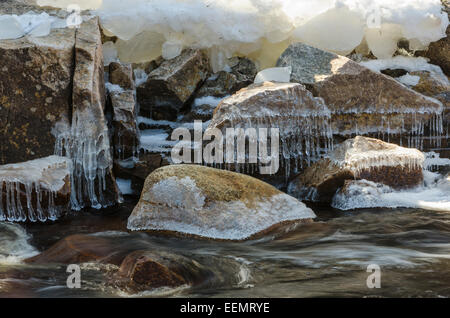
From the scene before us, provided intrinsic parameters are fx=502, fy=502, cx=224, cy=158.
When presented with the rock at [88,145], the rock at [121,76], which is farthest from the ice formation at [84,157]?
the rock at [121,76]

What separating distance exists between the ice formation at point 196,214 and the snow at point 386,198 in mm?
1064

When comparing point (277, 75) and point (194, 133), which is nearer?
point (194, 133)

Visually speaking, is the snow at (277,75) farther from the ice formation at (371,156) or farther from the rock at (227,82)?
the ice formation at (371,156)

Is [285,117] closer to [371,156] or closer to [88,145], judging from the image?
[371,156]

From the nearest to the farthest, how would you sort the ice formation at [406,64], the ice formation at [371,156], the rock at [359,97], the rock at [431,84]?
the ice formation at [371,156]
the rock at [359,97]
the rock at [431,84]
the ice formation at [406,64]

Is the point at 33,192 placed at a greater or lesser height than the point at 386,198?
greater

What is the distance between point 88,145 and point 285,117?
2.11 meters

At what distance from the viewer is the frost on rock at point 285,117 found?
534 cm

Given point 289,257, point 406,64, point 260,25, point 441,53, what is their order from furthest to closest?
point 441,53, point 406,64, point 260,25, point 289,257

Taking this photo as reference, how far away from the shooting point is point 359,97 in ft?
19.7

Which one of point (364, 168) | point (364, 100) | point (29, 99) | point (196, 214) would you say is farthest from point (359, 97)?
point (29, 99)

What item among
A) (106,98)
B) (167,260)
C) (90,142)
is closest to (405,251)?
(167,260)

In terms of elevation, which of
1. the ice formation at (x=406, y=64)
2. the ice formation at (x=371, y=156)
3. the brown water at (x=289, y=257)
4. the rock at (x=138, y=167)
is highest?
the ice formation at (x=406, y=64)

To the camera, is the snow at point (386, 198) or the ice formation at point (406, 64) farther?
the ice formation at point (406, 64)
